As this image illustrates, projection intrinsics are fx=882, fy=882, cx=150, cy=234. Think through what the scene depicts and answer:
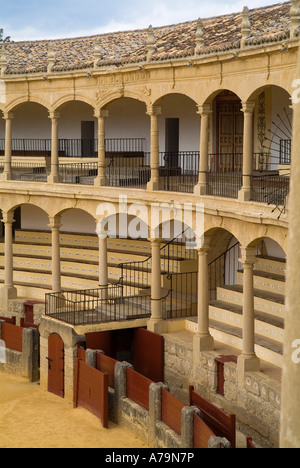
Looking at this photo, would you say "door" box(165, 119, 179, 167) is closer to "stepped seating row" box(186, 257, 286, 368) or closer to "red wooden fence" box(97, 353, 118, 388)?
"stepped seating row" box(186, 257, 286, 368)

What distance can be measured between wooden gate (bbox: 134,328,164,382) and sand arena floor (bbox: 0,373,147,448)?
2.06 m

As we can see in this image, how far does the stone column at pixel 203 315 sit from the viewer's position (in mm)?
19203

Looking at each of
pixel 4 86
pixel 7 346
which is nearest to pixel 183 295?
pixel 7 346

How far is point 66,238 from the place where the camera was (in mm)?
27828

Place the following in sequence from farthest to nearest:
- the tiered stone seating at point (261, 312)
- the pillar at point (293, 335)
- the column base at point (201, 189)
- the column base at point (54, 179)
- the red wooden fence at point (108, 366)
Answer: the column base at point (54, 179) < the column base at point (201, 189) < the red wooden fence at point (108, 366) < the tiered stone seating at point (261, 312) < the pillar at point (293, 335)

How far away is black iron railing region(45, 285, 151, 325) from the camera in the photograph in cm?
2092

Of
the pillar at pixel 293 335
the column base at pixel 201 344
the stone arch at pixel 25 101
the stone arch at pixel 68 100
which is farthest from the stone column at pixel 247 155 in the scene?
the pillar at pixel 293 335

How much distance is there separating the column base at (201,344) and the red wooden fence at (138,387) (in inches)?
67.3

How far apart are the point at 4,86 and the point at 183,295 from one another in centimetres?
848

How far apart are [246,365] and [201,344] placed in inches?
78.0

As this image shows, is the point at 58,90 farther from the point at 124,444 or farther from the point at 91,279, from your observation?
the point at 124,444

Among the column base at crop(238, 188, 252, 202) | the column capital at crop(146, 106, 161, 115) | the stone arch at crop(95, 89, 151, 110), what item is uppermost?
the stone arch at crop(95, 89, 151, 110)

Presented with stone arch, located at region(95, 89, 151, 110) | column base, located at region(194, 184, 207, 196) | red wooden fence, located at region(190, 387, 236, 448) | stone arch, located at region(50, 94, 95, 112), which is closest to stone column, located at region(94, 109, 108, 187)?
stone arch, located at region(95, 89, 151, 110)

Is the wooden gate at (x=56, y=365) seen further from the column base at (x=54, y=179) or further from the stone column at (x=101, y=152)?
the column base at (x=54, y=179)
